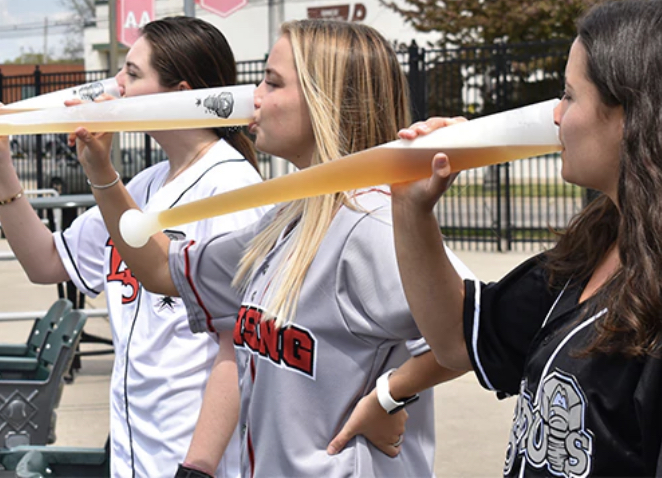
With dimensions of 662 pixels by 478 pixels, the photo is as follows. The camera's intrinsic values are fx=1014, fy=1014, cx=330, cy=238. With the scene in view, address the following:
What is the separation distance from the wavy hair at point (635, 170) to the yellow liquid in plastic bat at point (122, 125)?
3.30 feet

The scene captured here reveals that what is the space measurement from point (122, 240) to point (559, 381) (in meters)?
1.32

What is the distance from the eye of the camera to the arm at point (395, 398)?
2066mm

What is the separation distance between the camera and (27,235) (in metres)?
3.15

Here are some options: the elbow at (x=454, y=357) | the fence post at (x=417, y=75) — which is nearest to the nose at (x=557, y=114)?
the elbow at (x=454, y=357)

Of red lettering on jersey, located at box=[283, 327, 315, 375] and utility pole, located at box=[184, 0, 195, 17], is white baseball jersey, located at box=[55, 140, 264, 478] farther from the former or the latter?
utility pole, located at box=[184, 0, 195, 17]

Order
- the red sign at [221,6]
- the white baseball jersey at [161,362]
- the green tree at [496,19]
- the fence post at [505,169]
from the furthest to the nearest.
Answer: the green tree at [496,19], the fence post at [505,169], the red sign at [221,6], the white baseball jersey at [161,362]

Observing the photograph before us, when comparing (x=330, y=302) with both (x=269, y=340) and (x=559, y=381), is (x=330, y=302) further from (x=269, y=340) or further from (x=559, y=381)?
(x=559, y=381)

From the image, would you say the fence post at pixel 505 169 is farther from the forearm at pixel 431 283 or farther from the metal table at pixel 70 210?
the forearm at pixel 431 283

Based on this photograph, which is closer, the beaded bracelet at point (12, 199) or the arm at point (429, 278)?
the arm at point (429, 278)

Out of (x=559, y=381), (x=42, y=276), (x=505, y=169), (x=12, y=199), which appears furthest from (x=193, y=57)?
(x=505, y=169)

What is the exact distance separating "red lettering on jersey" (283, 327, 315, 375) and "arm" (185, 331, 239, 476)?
50 centimetres

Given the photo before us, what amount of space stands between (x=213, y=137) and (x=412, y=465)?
1.20m

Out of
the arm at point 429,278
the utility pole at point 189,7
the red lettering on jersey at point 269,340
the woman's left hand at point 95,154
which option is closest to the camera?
the arm at point 429,278

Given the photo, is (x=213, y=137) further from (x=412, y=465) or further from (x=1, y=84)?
(x=1, y=84)
